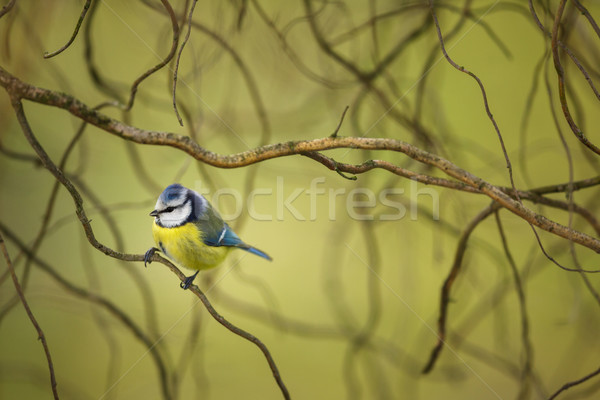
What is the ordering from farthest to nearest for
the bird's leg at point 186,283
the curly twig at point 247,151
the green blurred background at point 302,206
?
the green blurred background at point 302,206 < the bird's leg at point 186,283 < the curly twig at point 247,151

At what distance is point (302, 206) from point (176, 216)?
301 mm

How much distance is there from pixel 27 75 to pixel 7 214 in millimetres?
237

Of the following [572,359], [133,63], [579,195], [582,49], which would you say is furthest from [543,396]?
[133,63]

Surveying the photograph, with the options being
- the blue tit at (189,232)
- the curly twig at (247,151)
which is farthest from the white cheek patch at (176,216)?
the curly twig at (247,151)

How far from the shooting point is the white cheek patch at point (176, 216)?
1.98 feet

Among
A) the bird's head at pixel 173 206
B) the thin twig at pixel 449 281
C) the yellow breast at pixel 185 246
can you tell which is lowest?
the yellow breast at pixel 185 246

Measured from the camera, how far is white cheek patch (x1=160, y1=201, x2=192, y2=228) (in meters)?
0.60

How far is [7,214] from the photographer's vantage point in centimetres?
76

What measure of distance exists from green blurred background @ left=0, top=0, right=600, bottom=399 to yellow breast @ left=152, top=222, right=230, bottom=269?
127 mm

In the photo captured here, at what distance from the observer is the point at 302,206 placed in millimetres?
860

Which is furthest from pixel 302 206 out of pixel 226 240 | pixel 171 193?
pixel 171 193

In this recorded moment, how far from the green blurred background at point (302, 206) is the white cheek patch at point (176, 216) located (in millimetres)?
139

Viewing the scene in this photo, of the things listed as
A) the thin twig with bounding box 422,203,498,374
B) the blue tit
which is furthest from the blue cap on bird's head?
the thin twig with bounding box 422,203,498,374

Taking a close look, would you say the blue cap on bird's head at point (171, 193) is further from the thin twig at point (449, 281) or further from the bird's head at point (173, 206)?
the thin twig at point (449, 281)
